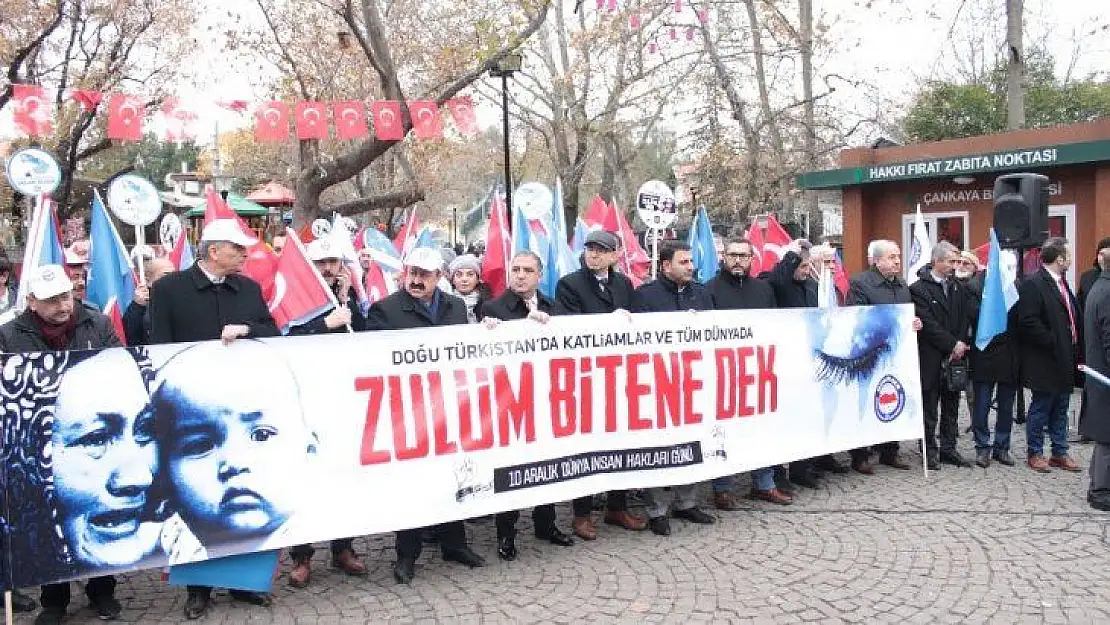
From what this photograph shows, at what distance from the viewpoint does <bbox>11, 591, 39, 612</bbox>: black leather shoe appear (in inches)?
193

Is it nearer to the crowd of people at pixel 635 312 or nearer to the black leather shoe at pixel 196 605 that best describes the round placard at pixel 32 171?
the crowd of people at pixel 635 312

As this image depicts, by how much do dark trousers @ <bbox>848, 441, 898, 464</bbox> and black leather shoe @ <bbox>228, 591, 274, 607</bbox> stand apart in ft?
15.8

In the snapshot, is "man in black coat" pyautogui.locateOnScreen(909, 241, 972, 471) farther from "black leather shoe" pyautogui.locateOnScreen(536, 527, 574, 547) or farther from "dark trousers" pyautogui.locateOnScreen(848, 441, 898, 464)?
"black leather shoe" pyautogui.locateOnScreen(536, 527, 574, 547)

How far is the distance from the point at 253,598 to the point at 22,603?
1225 millimetres

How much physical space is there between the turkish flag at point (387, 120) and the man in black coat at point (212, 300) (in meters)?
8.22

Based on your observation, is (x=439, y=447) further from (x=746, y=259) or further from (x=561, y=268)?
(x=561, y=268)

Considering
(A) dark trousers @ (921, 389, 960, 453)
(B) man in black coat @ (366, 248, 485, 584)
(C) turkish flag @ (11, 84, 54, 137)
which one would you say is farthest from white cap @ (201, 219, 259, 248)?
(C) turkish flag @ (11, 84, 54, 137)

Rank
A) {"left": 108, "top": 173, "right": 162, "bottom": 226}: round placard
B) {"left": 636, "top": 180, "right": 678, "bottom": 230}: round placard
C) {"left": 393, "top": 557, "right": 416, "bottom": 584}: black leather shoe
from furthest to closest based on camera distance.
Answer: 1. {"left": 636, "top": 180, "right": 678, "bottom": 230}: round placard
2. {"left": 108, "top": 173, "right": 162, "bottom": 226}: round placard
3. {"left": 393, "top": 557, "right": 416, "bottom": 584}: black leather shoe

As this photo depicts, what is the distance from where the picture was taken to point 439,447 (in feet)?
17.5

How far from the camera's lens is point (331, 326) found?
5.59m

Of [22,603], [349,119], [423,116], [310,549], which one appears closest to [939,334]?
[310,549]

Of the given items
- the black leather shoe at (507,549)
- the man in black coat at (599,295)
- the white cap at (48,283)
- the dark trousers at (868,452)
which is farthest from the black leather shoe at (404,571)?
the dark trousers at (868,452)

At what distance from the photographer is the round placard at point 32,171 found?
330 inches

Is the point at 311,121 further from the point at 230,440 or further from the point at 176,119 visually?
the point at 230,440
